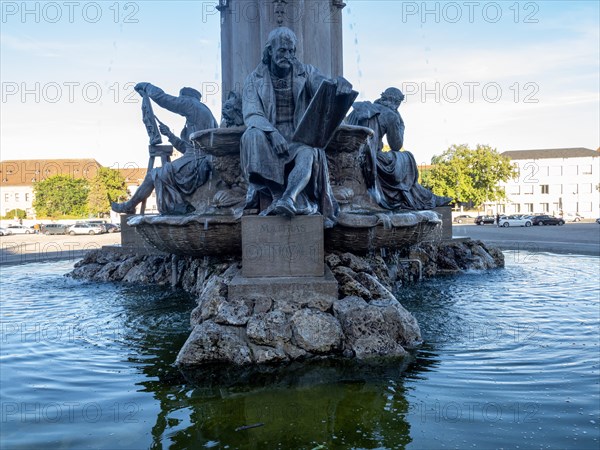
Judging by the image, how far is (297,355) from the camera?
412cm

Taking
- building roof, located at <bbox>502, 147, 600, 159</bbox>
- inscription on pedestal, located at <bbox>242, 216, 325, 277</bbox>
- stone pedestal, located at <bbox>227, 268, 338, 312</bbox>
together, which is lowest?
stone pedestal, located at <bbox>227, 268, 338, 312</bbox>

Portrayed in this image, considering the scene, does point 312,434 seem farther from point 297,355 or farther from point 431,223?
point 431,223

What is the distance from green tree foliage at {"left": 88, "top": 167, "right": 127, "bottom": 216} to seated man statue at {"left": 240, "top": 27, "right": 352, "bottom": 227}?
59.4 meters

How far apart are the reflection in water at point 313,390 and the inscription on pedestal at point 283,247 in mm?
1025

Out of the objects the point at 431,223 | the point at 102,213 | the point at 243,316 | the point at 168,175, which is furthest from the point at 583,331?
the point at 102,213

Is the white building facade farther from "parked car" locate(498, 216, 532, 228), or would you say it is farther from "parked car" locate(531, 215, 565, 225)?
"parked car" locate(498, 216, 532, 228)

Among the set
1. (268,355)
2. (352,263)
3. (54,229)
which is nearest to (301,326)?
(268,355)

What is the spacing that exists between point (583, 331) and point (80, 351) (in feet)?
14.7

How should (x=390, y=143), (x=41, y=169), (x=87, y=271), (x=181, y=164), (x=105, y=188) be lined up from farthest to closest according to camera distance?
1. (x=41, y=169)
2. (x=105, y=188)
3. (x=87, y=271)
4. (x=390, y=143)
5. (x=181, y=164)

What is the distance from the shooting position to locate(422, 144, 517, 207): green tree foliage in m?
58.5

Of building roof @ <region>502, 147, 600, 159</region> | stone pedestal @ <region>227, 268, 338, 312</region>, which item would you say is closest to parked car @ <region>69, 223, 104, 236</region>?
stone pedestal @ <region>227, 268, 338, 312</region>

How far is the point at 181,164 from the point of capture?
800 centimetres

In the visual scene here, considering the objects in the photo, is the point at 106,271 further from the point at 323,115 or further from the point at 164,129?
the point at 323,115

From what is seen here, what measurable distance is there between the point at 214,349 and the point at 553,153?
9223 cm
